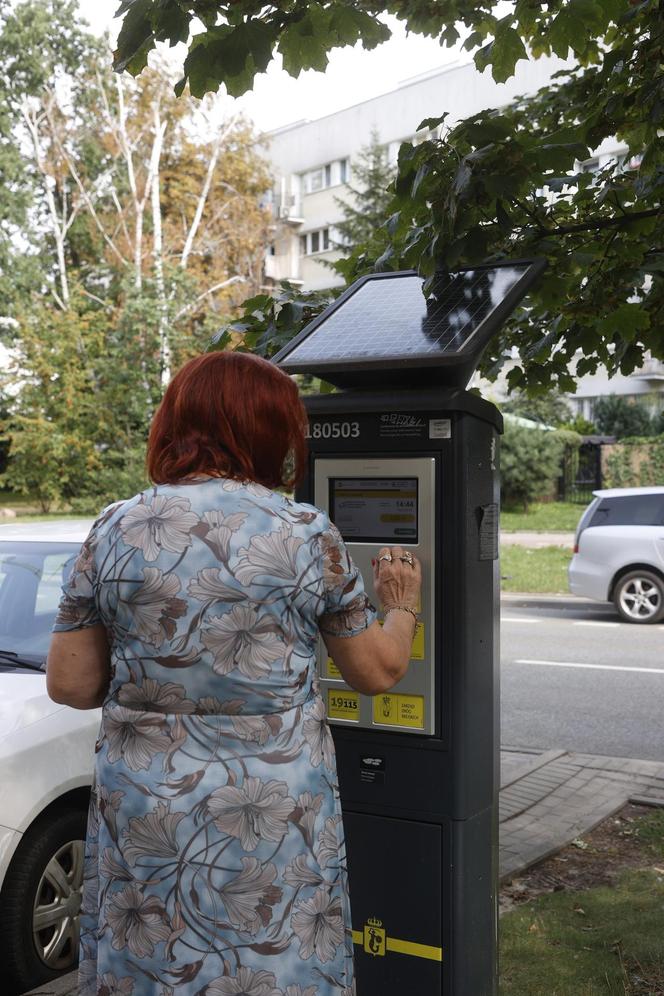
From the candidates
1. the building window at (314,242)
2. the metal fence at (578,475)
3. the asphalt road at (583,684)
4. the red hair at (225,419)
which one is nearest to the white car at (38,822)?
the red hair at (225,419)

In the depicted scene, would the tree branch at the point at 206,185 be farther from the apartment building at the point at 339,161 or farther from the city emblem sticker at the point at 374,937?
the city emblem sticker at the point at 374,937

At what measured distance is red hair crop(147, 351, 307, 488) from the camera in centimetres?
191

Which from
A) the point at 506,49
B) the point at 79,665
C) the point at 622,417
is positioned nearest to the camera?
the point at 79,665

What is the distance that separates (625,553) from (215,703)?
445 inches

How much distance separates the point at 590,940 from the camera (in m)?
3.56

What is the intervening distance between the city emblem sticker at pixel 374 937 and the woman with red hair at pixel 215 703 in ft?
2.13

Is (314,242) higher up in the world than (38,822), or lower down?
higher up

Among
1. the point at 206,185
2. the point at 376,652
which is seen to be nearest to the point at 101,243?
the point at 206,185

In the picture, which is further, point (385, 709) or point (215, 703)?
point (385, 709)

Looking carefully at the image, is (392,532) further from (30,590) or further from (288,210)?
(288,210)

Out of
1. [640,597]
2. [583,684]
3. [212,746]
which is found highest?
[212,746]

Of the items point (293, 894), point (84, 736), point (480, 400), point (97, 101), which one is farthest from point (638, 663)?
point (97, 101)

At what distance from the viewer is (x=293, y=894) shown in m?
1.86

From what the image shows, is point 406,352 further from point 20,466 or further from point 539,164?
point 20,466
